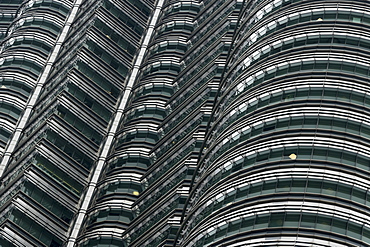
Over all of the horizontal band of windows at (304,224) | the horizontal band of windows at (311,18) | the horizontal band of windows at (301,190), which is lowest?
the horizontal band of windows at (304,224)

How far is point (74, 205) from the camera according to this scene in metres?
123

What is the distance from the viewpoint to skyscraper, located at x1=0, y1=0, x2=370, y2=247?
94.6 meters

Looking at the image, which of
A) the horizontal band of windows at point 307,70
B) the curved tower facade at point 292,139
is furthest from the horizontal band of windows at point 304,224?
the horizontal band of windows at point 307,70

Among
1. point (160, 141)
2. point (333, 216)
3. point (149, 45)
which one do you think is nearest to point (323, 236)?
point (333, 216)

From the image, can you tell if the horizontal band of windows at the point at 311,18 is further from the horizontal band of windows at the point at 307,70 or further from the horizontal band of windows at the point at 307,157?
the horizontal band of windows at the point at 307,157

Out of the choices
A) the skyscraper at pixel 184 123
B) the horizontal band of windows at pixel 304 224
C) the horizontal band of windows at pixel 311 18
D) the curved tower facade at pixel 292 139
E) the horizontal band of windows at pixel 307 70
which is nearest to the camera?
the horizontal band of windows at pixel 304 224

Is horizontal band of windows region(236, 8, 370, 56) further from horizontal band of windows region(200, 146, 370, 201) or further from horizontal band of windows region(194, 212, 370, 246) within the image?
horizontal band of windows region(194, 212, 370, 246)

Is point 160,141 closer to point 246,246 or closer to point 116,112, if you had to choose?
point 116,112

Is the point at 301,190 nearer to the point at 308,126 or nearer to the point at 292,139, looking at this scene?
the point at 292,139

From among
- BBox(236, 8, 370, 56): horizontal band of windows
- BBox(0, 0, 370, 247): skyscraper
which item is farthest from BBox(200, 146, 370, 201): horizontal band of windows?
BBox(236, 8, 370, 56): horizontal band of windows

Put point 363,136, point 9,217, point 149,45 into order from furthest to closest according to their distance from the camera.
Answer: point 149,45 < point 9,217 < point 363,136

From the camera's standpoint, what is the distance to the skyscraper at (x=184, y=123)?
9462cm

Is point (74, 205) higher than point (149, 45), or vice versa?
point (149, 45)

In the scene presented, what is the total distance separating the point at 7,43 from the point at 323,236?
223 feet
